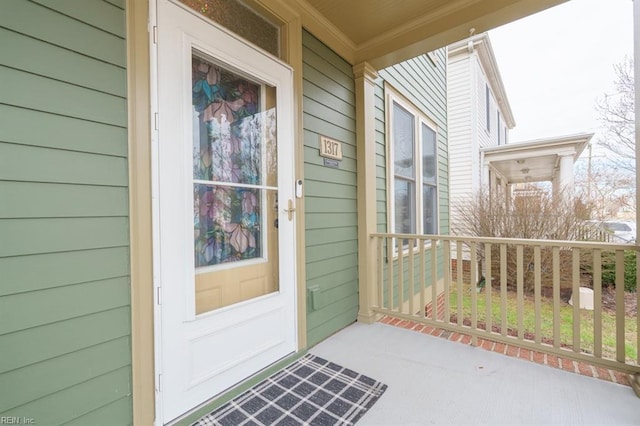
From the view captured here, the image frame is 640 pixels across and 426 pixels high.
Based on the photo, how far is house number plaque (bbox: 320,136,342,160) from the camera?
2439 mm

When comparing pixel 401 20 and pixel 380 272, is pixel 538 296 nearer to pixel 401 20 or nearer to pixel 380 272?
pixel 380 272

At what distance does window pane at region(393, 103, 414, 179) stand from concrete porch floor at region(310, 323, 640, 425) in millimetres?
2262

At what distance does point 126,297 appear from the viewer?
1.27m

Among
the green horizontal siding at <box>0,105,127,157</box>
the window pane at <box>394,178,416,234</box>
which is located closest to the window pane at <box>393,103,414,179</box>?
the window pane at <box>394,178,416,234</box>

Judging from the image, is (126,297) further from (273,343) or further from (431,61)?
(431,61)

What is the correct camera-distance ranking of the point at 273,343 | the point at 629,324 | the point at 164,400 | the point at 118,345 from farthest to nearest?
1. the point at 629,324
2. the point at 273,343
3. the point at 164,400
4. the point at 118,345

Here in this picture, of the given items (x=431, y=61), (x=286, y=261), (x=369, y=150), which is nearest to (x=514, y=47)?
(x=431, y=61)

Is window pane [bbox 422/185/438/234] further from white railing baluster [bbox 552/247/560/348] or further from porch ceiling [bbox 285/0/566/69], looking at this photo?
porch ceiling [bbox 285/0/566/69]

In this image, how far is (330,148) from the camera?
2527 mm

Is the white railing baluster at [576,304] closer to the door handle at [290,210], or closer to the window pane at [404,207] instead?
the window pane at [404,207]

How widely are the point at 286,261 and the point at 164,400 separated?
1034 mm

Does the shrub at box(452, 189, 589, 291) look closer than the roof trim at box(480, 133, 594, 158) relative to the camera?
Yes

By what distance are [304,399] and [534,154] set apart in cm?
696

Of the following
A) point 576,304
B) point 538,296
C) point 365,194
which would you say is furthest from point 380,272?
point 576,304
